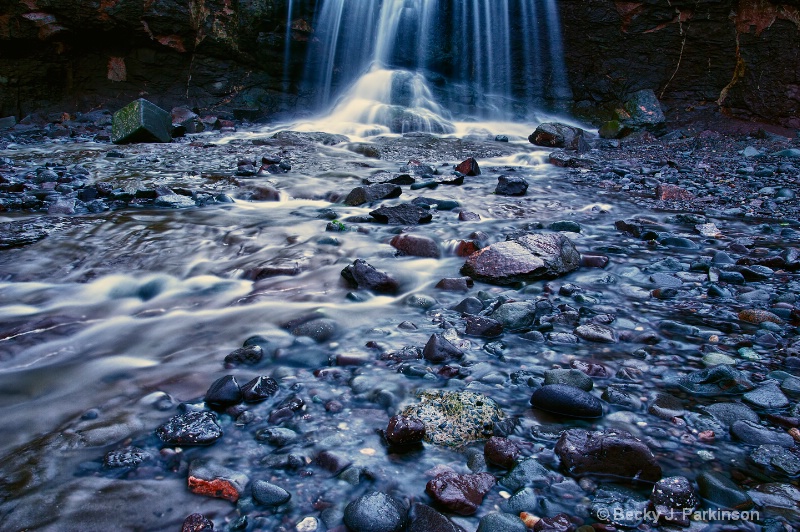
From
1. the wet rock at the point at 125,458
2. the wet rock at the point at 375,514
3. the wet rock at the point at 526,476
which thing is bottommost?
the wet rock at the point at 125,458

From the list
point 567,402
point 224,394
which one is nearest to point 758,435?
point 567,402

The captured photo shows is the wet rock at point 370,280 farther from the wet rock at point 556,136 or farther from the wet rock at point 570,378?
the wet rock at point 556,136

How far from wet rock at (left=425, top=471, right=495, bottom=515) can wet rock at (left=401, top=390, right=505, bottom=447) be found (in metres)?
0.21

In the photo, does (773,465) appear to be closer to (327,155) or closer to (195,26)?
(327,155)

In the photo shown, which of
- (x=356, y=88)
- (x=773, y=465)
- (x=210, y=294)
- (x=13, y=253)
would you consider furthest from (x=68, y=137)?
(x=773, y=465)

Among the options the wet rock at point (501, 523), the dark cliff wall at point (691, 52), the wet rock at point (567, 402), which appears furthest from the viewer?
the dark cliff wall at point (691, 52)

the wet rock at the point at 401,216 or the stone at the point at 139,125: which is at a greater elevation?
the stone at the point at 139,125

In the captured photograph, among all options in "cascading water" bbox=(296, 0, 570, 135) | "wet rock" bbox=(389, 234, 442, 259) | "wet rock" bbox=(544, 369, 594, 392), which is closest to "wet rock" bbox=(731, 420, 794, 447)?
"wet rock" bbox=(544, 369, 594, 392)

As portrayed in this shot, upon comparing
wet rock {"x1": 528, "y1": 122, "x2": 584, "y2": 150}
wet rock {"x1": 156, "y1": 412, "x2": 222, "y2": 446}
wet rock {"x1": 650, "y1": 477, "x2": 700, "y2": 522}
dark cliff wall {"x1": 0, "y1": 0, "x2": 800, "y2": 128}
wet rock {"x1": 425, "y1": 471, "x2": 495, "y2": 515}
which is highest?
dark cliff wall {"x1": 0, "y1": 0, "x2": 800, "y2": 128}

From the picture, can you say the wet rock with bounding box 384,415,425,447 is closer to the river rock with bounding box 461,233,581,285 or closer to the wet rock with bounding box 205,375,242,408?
the wet rock with bounding box 205,375,242,408

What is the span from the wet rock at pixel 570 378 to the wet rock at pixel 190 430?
53.3 inches

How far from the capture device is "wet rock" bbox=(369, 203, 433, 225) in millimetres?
5035

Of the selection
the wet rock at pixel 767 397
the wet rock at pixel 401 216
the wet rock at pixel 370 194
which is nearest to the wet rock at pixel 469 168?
the wet rock at pixel 370 194

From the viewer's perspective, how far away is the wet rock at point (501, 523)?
1371 millimetres
